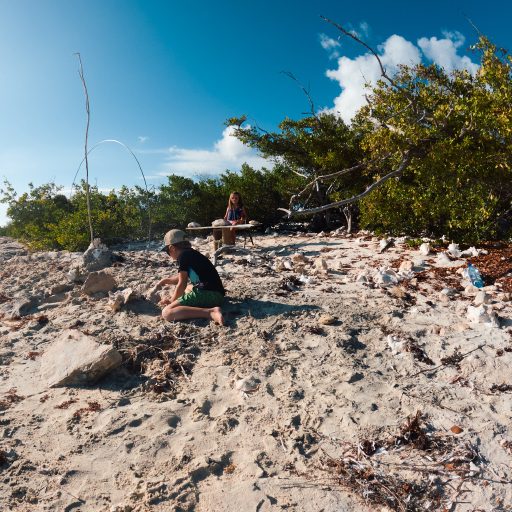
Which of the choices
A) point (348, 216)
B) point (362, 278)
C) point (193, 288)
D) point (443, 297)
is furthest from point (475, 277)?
point (348, 216)

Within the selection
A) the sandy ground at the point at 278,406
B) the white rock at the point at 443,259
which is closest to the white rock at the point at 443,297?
the sandy ground at the point at 278,406

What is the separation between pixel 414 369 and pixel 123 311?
3.57 meters

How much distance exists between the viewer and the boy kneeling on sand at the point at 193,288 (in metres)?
4.98

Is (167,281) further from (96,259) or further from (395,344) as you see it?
(395,344)

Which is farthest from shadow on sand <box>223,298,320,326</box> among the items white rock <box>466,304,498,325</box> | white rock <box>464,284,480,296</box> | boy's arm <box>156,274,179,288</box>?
white rock <box>464,284,480,296</box>

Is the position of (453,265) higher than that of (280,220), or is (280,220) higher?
(280,220)

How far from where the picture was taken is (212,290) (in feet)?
17.0

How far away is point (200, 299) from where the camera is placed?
5109 millimetres

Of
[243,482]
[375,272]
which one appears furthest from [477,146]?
[243,482]

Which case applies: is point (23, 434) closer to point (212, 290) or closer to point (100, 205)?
point (212, 290)

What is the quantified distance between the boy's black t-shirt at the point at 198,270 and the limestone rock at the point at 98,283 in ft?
5.77

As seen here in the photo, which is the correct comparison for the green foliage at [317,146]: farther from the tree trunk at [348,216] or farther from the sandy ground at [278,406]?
the sandy ground at [278,406]

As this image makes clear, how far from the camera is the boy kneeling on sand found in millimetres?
4984

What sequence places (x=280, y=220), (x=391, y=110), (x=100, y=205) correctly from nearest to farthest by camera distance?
1. (x=391, y=110)
2. (x=280, y=220)
3. (x=100, y=205)
